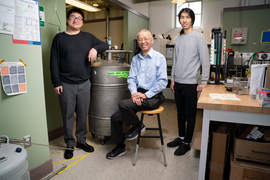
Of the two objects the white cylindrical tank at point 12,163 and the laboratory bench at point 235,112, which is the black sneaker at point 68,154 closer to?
the white cylindrical tank at point 12,163

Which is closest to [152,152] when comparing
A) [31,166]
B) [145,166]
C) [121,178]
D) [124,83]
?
[145,166]

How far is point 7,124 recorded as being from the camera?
55.9 inches

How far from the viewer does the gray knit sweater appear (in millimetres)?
2027

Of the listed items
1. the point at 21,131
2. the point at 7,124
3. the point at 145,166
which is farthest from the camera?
the point at 145,166

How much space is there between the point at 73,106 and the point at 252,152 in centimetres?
172

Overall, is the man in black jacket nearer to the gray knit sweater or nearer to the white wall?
the gray knit sweater

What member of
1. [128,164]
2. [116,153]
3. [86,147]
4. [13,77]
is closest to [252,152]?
[128,164]

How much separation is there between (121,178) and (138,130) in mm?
495

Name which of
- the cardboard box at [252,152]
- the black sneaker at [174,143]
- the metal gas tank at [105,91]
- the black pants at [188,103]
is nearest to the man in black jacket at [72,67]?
the metal gas tank at [105,91]

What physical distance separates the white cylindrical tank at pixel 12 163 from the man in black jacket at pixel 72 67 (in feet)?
2.89

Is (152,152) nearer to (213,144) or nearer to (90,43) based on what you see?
(213,144)

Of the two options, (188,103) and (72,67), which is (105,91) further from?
(188,103)

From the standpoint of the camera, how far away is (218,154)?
4.74 feet

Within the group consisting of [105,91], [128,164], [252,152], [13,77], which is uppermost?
[13,77]
